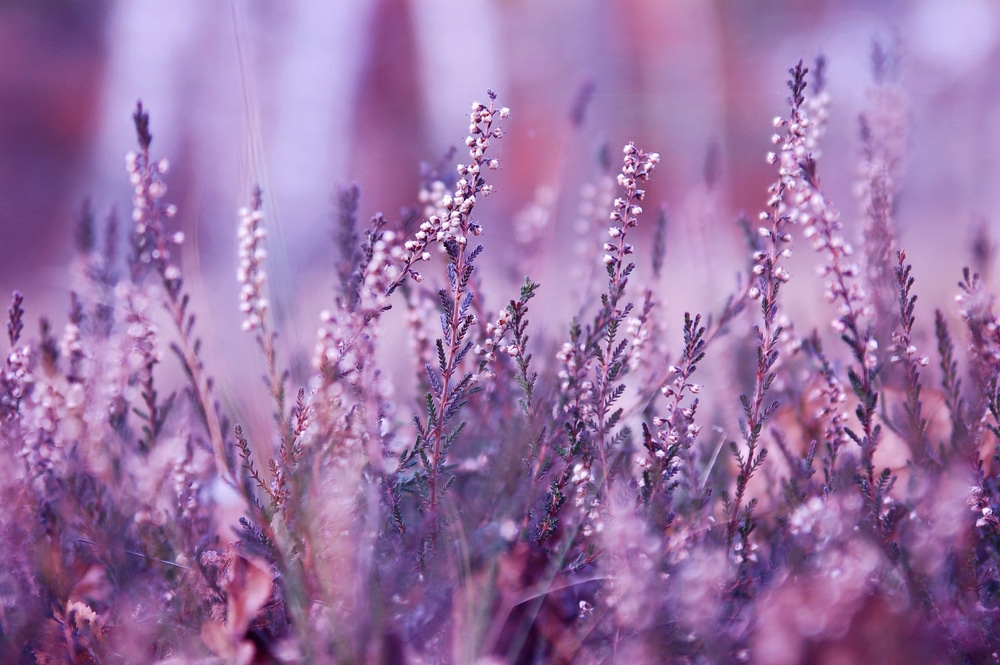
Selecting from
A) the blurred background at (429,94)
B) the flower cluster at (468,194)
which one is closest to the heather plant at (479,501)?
the flower cluster at (468,194)

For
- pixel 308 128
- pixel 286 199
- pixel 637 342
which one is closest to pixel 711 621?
pixel 637 342

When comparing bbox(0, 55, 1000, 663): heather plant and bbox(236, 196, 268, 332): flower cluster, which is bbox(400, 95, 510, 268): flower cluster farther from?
bbox(236, 196, 268, 332): flower cluster

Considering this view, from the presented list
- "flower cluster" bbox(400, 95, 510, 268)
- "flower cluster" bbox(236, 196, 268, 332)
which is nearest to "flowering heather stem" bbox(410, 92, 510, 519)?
"flower cluster" bbox(400, 95, 510, 268)

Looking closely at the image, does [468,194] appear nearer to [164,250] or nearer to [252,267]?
[252,267]

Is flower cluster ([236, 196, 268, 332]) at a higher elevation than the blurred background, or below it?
below

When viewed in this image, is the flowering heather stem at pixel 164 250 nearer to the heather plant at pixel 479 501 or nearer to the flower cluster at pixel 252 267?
the heather plant at pixel 479 501

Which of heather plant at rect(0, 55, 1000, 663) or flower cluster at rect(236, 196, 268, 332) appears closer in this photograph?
heather plant at rect(0, 55, 1000, 663)

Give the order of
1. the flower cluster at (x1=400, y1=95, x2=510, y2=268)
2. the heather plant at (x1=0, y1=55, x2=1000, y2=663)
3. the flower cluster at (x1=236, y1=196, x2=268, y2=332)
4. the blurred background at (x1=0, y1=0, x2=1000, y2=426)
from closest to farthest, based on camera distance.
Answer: the heather plant at (x1=0, y1=55, x2=1000, y2=663) < the flower cluster at (x1=400, y1=95, x2=510, y2=268) < the flower cluster at (x1=236, y1=196, x2=268, y2=332) < the blurred background at (x1=0, y1=0, x2=1000, y2=426)
